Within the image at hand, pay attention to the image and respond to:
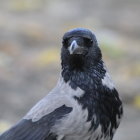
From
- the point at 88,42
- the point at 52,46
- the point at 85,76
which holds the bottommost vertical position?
the point at 85,76

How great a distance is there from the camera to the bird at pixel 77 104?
6941mm

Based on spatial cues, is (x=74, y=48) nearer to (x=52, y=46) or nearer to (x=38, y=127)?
(x=38, y=127)

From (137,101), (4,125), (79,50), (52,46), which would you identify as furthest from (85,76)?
(52,46)

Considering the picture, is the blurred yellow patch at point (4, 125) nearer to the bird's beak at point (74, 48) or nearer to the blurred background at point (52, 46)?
the blurred background at point (52, 46)

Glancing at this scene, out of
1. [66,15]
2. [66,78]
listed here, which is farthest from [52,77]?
[66,78]

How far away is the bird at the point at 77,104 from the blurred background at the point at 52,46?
2.29 meters

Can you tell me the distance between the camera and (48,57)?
12258 mm

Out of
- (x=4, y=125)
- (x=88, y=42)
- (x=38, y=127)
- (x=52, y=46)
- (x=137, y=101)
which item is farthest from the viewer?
(x=52, y=46)

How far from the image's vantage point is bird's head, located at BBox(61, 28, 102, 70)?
7.11 m

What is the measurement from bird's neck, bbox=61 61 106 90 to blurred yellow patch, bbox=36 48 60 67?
185 inches

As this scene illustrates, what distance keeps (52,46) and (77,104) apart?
570 cm

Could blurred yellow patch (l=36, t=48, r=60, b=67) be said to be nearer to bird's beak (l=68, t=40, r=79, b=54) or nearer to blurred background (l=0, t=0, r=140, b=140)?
blurred background (l=0, t=0, r=140, b=140)

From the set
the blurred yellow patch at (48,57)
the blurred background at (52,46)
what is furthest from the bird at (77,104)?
the blurred yellow patch at (48,57)

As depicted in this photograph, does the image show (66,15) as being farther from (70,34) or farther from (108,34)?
(70,34)
